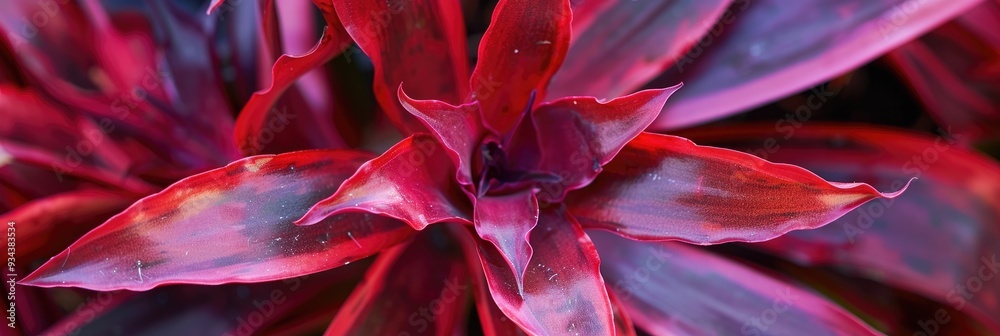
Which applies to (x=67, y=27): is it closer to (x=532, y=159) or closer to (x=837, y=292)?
(x=532, y=159)

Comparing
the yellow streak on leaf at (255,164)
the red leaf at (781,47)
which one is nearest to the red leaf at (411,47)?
the yellow streak on leaf at (255,164)

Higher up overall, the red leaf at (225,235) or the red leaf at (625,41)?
the red leaf at (225,235)

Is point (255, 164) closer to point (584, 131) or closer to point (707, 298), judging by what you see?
point (584, 131)

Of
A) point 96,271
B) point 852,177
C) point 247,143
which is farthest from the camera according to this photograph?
point 852,177

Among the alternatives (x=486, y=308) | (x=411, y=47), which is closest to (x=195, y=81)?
(x=411, y=47)

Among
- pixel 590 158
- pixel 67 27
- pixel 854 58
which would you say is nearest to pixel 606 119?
pixel 590 158

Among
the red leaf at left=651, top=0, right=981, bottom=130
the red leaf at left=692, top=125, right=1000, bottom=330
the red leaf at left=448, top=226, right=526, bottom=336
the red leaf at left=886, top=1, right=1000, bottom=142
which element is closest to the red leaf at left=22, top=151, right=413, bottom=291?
the red leaf at left=448, top=226, right=526, bottom=336

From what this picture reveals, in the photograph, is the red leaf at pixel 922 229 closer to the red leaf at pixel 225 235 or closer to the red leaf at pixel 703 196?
the red leaf at pixel 703 196

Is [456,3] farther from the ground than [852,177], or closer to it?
farther from the ground
